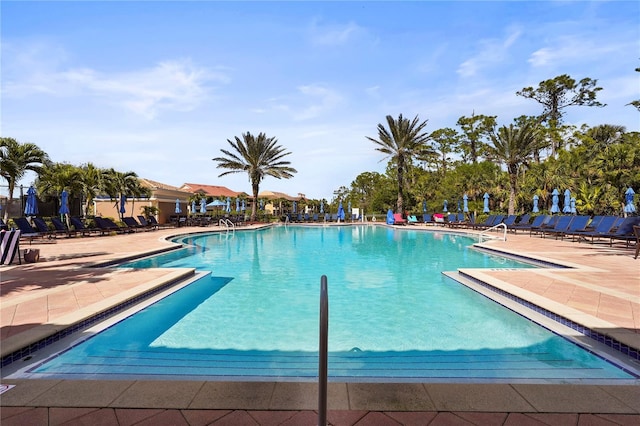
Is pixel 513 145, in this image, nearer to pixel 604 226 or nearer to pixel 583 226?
pixel 583 226

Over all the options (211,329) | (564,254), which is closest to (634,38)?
(564,254)

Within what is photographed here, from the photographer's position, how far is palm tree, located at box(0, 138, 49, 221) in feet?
58.6

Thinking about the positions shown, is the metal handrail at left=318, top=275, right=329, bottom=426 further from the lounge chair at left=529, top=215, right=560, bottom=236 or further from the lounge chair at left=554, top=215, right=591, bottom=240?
the lounge chair at left=529, top=215, right=560, bottom=236

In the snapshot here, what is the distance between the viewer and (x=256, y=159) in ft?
102

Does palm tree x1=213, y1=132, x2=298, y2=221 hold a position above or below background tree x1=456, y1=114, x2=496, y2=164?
below

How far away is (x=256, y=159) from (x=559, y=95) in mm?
37701

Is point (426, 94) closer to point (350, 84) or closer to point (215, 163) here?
point (350, 84)

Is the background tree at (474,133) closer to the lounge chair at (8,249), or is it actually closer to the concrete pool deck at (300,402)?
the lounge chair at (8,249)

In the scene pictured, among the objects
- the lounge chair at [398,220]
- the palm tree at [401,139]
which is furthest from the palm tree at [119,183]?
the lounge chair at [398,220]

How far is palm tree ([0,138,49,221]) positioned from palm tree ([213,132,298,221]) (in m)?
13.5

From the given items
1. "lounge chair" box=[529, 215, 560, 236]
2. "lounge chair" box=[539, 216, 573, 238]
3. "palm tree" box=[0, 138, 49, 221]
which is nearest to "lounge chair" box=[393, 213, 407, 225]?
"lounge chair" box=[529, 215, 560, 236]

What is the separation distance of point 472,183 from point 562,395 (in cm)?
3474

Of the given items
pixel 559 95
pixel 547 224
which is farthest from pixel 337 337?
pixel 559 95

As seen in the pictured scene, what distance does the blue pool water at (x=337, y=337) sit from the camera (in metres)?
3.47
